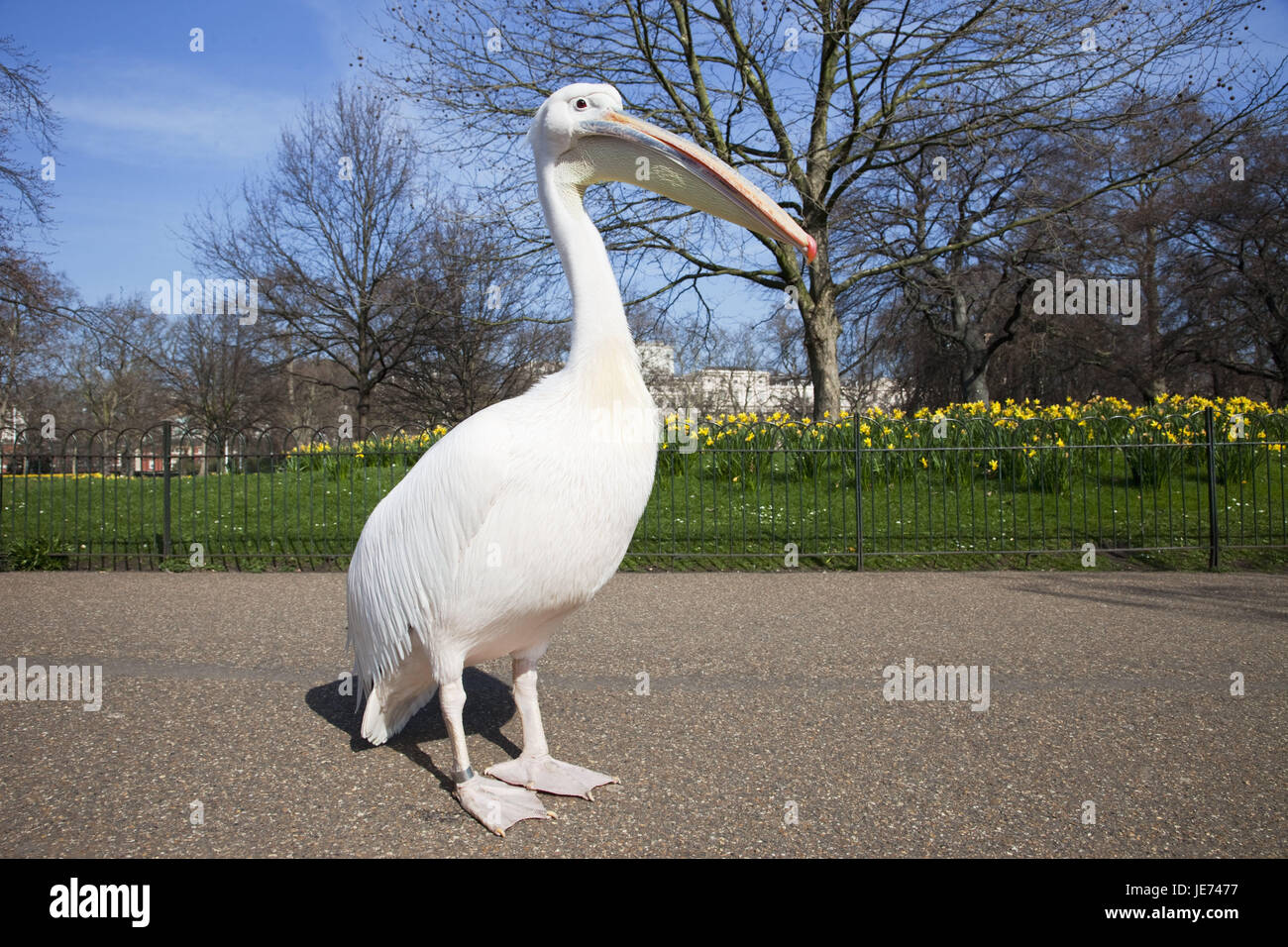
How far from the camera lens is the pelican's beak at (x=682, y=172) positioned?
2.75 metres

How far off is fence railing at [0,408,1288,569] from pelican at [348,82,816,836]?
19.4ft

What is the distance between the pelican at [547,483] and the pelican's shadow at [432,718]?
1.92ft

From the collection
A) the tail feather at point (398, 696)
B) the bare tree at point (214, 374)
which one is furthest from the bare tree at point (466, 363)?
the tail feather at point (398, 696)

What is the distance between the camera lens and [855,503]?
961cm

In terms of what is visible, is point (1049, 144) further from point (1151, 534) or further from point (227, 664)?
point (227, 664)

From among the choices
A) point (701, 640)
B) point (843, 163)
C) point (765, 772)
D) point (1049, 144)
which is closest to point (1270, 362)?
point (1049, 144)

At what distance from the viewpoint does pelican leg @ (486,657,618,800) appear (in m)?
3.25

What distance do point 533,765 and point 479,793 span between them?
0.34m

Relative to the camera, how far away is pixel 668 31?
12.5 metres

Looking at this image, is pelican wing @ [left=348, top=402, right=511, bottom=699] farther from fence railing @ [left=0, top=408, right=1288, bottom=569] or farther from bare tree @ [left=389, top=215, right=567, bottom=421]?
bare tree @ [left=389, top=215, right=567, bottom=421]

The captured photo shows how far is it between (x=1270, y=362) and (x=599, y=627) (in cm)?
2409

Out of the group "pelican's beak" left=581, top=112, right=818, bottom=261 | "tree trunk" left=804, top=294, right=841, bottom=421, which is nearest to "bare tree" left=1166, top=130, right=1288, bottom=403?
"tree trunk" left=804, top=294, right=841, bottom=421

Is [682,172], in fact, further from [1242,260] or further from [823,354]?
[1242,260]

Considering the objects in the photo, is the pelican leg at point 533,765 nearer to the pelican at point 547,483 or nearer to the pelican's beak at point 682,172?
the pelican at point 547,483
